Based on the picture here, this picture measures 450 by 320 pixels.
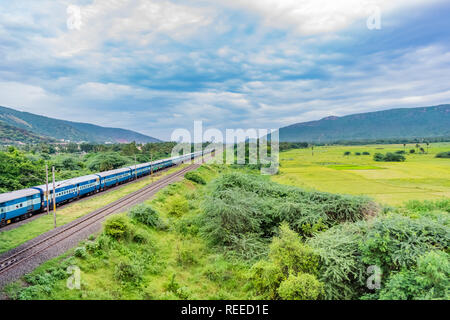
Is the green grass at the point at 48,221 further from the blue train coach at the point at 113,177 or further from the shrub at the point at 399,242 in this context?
the shrub at the point at 399,242

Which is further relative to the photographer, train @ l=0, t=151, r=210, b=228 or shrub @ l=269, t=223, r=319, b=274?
train @ l=0, t=151, r=210, b=228

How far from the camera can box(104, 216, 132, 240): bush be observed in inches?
679

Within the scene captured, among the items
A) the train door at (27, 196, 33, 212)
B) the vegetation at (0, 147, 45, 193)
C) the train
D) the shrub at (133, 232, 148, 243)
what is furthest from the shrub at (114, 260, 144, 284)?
the vegetation at (0, 147, 45, 193)

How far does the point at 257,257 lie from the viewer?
56.9 ft

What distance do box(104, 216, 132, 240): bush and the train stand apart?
917cm

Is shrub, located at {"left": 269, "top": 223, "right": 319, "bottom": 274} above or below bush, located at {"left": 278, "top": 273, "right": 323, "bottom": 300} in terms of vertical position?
above

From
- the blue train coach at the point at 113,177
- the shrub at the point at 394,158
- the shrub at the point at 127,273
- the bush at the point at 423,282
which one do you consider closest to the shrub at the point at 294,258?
the bush at the point at 423,282

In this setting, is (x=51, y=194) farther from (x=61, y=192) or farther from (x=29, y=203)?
(x=29, y=203)

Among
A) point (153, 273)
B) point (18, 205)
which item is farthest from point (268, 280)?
point (18, 205)

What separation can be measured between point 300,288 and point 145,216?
1397 centimetres

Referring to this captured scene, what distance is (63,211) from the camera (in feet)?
82.4

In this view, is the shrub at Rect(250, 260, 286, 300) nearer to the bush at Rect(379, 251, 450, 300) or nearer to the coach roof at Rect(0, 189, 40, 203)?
the bush at Rect(379, 251, 450, 300)
